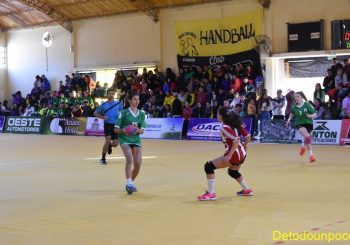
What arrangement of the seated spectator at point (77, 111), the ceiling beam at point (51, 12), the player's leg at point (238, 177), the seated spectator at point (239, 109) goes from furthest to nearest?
the ceiling beam at point (51, 12) < the seated spectator at point (77, 111) < the seated spectator at point (239, 109) < the player's leg at point (238, 177)

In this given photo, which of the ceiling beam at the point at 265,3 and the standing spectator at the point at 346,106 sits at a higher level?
the ceiling beam at the point at 265,3

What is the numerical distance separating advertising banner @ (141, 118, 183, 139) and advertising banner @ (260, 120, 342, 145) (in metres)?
4.12

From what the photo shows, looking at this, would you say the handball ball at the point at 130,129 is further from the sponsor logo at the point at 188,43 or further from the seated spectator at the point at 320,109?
the sponsor logo at the point at 188,43

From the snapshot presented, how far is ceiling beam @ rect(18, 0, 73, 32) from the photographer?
34.4m

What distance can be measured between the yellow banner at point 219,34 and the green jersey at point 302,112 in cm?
1304

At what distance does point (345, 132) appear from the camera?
68.3 feet

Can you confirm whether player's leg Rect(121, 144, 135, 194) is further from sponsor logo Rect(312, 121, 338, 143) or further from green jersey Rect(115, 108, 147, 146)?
sponsor logo Rect(312, 121, 338, 143)

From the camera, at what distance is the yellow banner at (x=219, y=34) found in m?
28.4

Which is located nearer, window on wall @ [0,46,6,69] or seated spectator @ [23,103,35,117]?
seated spectator @ [23,103,35,117]

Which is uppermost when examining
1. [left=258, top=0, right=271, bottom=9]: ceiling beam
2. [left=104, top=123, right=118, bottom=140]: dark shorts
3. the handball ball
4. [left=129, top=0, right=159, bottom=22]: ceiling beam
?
[left=129, top=0, right=159, bottom=22]: ceiling beam

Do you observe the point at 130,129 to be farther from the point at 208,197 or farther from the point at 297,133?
the point at 297,133

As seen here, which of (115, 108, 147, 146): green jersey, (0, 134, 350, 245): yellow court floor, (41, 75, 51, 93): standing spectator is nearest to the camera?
(0, 134, 350, 245): yellow court floor

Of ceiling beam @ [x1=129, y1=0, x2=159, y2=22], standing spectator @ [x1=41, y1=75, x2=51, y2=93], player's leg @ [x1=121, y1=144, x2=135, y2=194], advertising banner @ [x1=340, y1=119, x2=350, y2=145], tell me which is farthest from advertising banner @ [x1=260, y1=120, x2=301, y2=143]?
standing spectator @ [x1=41, y1=75, x2=51, y2=93]

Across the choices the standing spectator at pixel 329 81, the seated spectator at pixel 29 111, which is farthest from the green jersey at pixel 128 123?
the seated spectator at pixel 29 111
